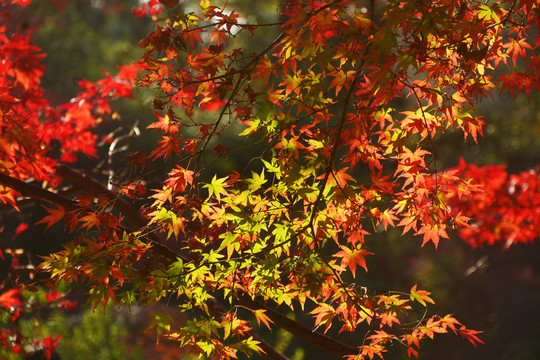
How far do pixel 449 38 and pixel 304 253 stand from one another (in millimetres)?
1078

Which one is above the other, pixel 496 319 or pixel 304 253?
pixel 304 253

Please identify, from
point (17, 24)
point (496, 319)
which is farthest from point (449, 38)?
point (17, 24)

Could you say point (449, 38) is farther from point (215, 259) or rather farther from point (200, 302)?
point (200, 302)

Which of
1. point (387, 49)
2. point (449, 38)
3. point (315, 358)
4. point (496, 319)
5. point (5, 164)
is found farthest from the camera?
point (496, 319)

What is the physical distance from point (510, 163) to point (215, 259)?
10398 mm

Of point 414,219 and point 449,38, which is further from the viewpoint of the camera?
point 414,219

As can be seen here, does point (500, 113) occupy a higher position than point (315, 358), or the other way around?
point (500, 113)

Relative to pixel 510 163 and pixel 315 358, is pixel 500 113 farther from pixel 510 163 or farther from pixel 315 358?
pixel 315 358

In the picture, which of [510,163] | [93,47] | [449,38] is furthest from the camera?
[93,47]

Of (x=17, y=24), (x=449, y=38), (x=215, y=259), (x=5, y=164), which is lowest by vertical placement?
(x=215, y=259)

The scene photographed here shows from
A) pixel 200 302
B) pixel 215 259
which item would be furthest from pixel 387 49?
pixel 200 302

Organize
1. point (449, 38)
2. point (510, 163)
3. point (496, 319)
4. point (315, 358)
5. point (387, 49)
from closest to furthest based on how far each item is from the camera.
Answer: point (387, 49) < point (449, 38) < point (315, 358) < point (496, 319) < point (510, 163)

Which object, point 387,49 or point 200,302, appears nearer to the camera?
point 387,49

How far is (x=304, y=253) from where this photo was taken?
6.81 ft
